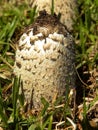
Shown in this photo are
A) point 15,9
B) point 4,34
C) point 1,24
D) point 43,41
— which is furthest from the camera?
point 15,9

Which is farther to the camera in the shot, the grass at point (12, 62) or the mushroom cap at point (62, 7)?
the mushroom cap at point (62, 7)

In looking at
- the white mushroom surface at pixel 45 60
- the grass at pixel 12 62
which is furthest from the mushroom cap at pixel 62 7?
the white mushroom surface at pixel 45 60

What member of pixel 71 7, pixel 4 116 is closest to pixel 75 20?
pixel 71 7

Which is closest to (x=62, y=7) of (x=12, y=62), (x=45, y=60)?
(x=12, y=62)

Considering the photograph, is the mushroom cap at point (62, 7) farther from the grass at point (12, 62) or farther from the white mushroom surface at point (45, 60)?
the white mushroom surface at point (45, 60)

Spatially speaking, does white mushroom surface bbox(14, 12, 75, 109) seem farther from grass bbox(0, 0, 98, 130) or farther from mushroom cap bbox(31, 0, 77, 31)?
mushroom cap bbox(31, 0, 77, 31)

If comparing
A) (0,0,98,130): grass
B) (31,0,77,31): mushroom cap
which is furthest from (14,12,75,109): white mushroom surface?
(31,0,77,31): mushroom cap

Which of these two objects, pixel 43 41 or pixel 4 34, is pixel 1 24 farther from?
pixel 43 41
